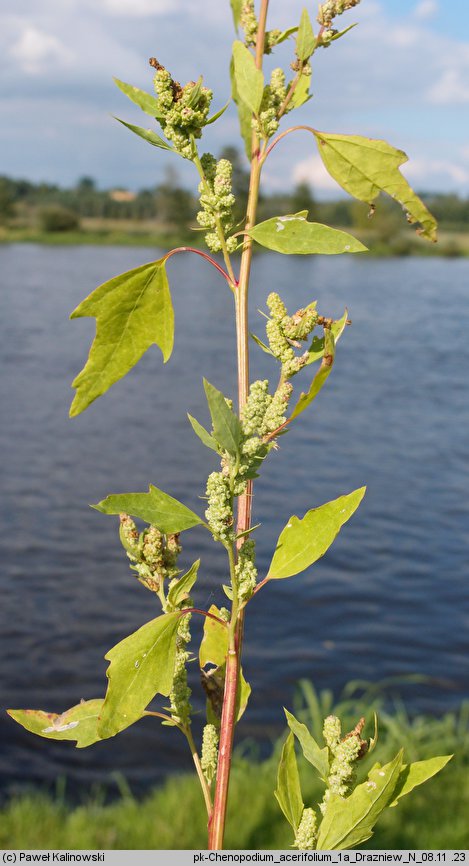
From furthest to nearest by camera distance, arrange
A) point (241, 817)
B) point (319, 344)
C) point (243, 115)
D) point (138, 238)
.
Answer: point (138, 238) → point (241, 817) → point (243, 115) → point (319, 344)

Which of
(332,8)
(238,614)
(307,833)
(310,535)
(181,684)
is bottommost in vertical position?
(307,833)

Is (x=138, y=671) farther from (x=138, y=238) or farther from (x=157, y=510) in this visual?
(x=138, y=238)

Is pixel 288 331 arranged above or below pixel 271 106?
below

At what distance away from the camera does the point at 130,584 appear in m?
10.2

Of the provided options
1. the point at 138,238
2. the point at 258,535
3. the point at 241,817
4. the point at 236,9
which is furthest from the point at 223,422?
the point at 138,238

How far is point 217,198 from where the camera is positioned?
49.1 inches

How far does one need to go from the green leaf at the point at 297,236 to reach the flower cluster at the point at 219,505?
340 mm

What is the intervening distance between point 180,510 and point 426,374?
22.0 m

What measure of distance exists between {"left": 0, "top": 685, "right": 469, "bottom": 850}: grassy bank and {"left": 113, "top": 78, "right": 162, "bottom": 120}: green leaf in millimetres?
4131

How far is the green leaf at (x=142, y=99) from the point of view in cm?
124

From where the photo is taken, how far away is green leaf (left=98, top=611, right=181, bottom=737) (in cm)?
117

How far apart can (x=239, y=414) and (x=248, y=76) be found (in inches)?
20.3

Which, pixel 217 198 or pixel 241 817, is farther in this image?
pixel 241 817

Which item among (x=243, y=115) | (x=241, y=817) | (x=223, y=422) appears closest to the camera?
→ (x=223, y=422)
